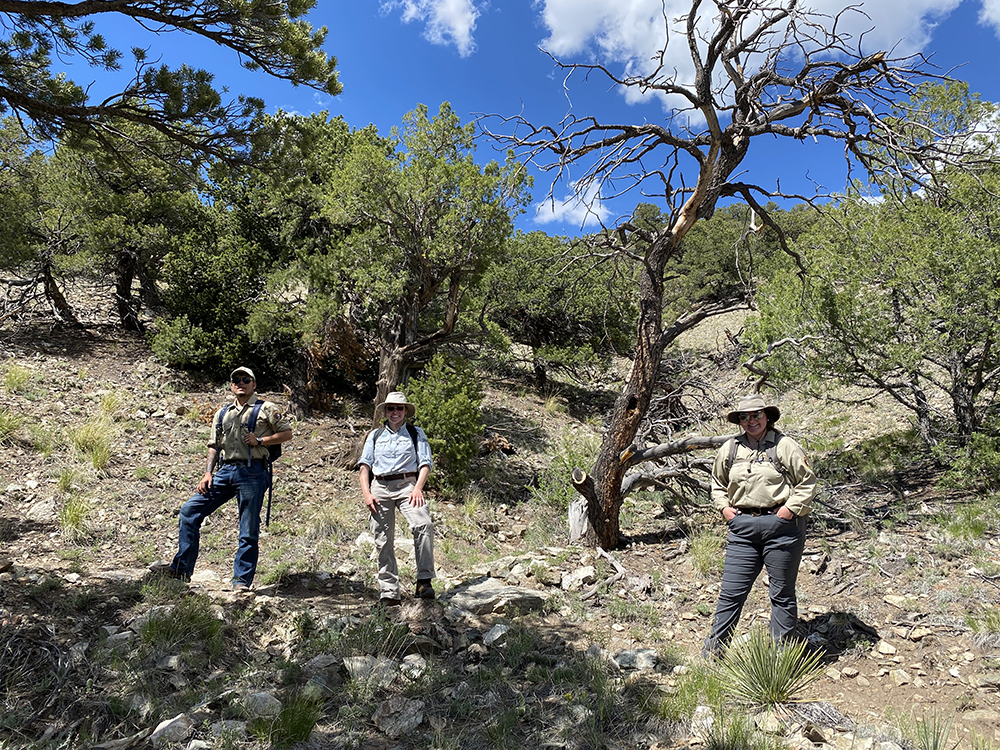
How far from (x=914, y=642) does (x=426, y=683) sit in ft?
12.0

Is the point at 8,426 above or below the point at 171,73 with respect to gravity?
below

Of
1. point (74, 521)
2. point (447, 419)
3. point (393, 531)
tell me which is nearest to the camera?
point (393, 531)

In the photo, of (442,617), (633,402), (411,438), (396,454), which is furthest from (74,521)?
(633,402)

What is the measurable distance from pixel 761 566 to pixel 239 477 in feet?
13.9

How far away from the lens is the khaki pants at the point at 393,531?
461 cm

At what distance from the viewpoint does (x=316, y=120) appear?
1348cm

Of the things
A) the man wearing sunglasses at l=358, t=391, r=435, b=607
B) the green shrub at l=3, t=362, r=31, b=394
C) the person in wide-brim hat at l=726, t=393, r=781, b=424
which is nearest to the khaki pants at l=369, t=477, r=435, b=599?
the man wearing sunglasses at l=358, t=391, r=435, b=607

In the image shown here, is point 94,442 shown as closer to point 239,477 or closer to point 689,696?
point 239,477

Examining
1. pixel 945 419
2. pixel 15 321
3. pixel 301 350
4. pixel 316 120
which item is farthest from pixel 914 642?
pixel 15 321

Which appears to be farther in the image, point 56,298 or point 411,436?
point 56,298

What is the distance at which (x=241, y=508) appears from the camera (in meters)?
4.88

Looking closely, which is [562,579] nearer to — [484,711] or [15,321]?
[484,711]

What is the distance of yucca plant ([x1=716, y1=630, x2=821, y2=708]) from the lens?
353cm

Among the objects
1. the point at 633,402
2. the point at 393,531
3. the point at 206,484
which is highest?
the point at 633,402
